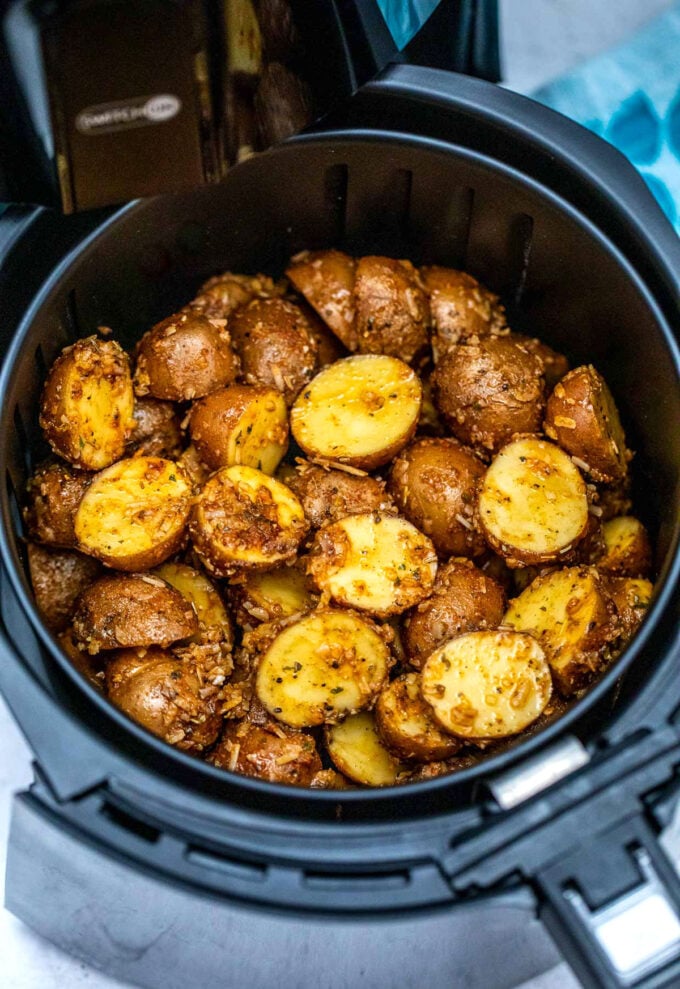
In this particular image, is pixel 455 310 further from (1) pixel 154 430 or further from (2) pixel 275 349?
(1) pixel 154 430

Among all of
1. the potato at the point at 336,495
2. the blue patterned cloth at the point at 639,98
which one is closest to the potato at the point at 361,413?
the potato at the point at 336,495

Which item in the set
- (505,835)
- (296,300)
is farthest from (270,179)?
(505,835)

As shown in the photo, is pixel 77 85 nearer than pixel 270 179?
Yes

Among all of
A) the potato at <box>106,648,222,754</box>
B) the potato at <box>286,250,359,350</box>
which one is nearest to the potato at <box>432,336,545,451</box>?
the potato at <box>286,250,359,350</box>

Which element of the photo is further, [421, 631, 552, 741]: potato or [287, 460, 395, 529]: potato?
[287, 460, 395, 529]: potato

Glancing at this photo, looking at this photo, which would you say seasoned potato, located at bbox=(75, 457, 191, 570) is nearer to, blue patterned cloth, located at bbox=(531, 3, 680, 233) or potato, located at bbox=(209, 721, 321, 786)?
potato, located at bbox=(209, 721, 321, 786)

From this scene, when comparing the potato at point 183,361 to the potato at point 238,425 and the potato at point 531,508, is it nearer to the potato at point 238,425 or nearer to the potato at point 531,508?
the potato at point 238,425

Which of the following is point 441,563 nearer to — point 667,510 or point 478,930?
point 667,510
